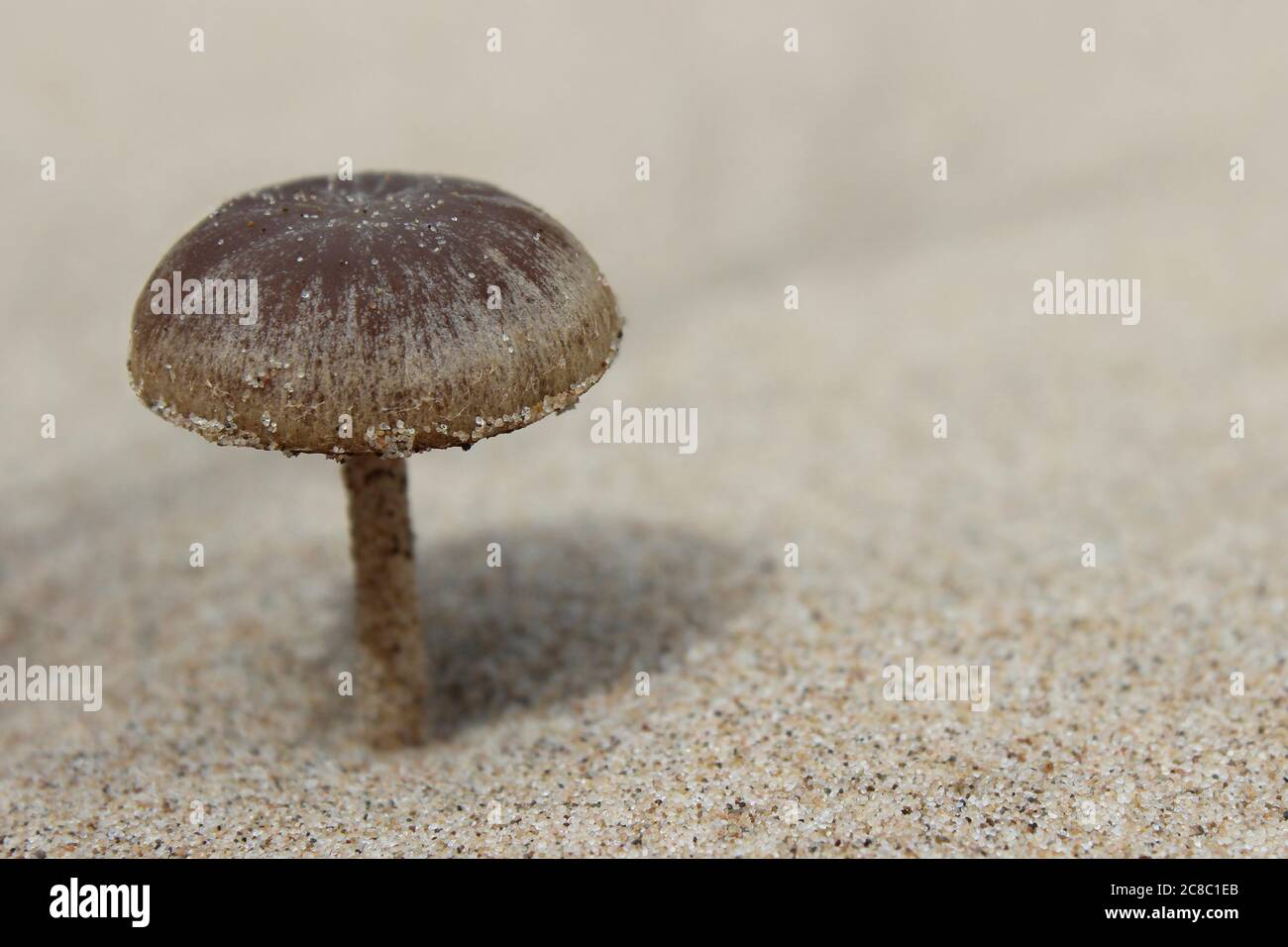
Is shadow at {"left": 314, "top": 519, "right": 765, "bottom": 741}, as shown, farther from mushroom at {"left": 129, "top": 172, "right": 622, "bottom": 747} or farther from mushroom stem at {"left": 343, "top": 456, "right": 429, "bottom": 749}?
mushroom at {"left": 129, "top": 172, "right": 622, "bottom": 747}

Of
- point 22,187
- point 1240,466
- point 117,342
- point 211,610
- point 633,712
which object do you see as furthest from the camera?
point 22,187

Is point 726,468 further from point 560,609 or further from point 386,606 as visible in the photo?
point 386,606

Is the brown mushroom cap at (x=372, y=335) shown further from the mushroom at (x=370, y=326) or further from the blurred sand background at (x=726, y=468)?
the blurred sand background at (x=726, y=468)

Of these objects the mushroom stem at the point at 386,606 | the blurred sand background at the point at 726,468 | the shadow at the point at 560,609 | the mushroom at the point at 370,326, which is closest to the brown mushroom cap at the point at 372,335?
the mushroom at the point at 370,326

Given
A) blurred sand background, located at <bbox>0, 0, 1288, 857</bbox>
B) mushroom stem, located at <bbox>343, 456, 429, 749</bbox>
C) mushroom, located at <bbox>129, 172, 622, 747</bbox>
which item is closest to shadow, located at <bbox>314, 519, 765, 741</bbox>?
blurred sand background, located at <bbox>0, 0, 1288, 857</bbox>
